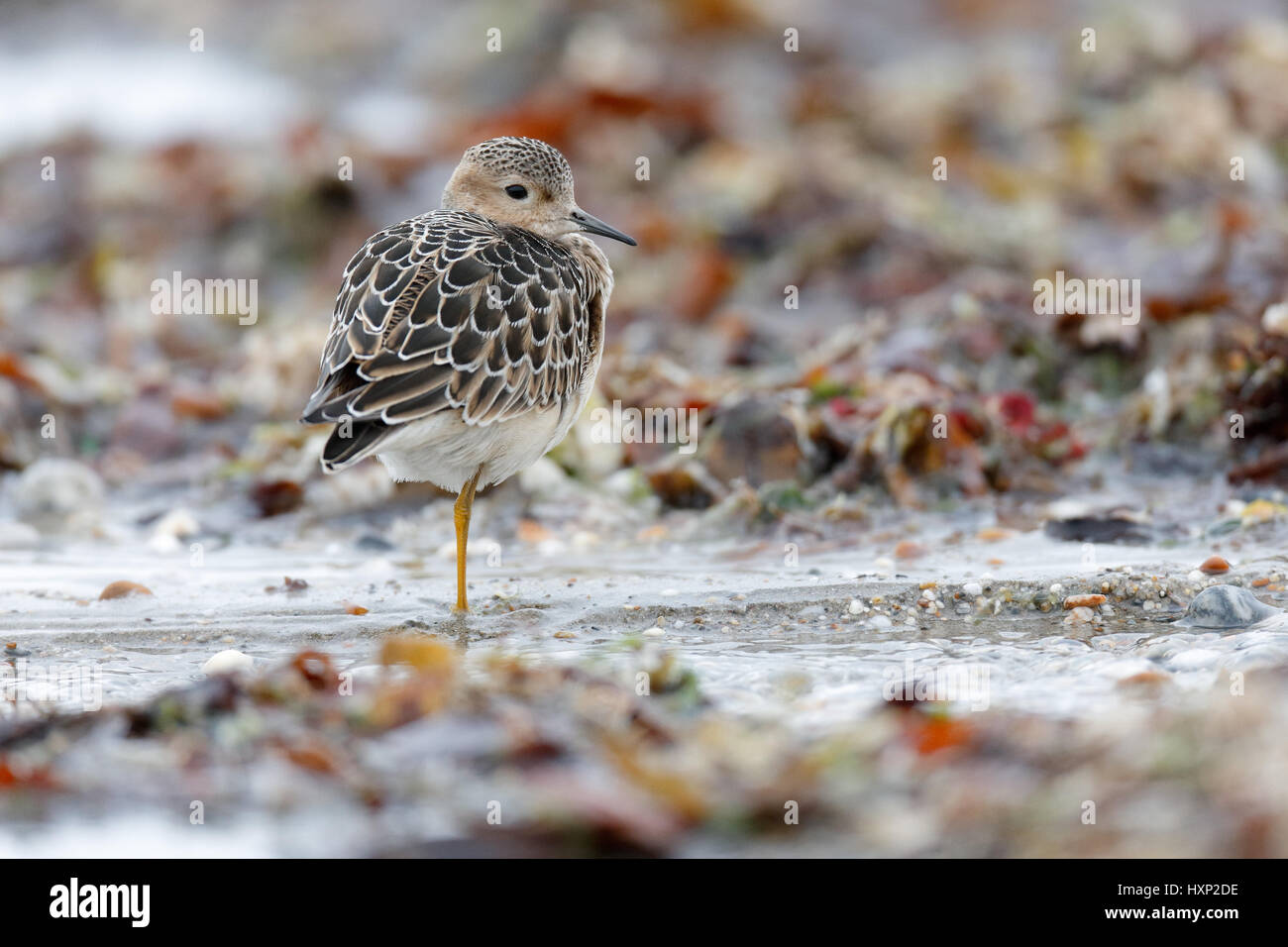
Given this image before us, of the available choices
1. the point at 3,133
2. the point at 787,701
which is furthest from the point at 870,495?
the point at 3,133

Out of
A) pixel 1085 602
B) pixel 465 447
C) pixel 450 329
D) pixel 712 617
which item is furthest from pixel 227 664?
pixel 1085 602

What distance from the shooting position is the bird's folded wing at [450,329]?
4617 mm

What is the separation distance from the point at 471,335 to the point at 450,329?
0.08m

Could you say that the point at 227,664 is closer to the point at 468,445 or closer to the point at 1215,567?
the point at 468,445

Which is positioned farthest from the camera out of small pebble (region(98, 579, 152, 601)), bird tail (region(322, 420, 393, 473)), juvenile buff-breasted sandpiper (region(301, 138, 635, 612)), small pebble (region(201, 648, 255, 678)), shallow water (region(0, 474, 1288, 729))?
small pebble (region(98, 579, 152, 601))

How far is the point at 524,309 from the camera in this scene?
16.5 ft

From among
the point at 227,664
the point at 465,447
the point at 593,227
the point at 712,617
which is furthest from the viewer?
the point at 593,227

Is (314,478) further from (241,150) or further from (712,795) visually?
(241,150)

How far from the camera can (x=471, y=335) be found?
4.84m

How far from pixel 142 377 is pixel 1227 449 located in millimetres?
5585

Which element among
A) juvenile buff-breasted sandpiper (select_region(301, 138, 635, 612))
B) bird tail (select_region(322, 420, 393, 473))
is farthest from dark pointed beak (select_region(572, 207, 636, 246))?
Result: bird tail (select_region(322, 420, 393, 473))

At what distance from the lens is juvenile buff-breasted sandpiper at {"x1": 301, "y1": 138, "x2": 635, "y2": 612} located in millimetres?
4613

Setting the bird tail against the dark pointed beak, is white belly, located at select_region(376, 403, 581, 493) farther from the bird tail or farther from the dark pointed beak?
the dark pointed beak

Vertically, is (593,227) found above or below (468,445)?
above
